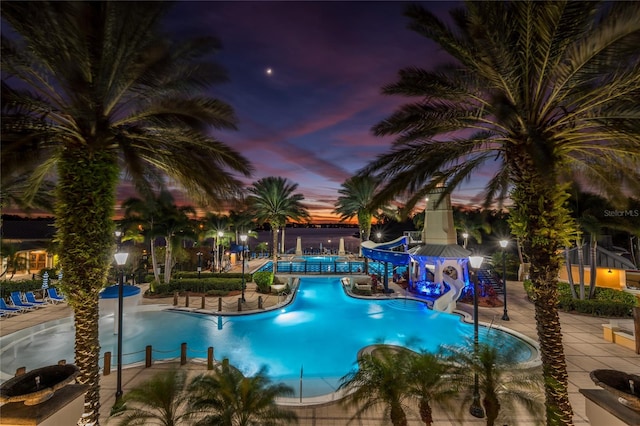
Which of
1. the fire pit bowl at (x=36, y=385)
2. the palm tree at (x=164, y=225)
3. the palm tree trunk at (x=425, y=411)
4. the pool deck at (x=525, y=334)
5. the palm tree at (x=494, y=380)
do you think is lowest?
the pool deck at (x=525, y=334)

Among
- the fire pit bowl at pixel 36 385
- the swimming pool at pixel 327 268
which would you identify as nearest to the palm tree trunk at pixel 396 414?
the fire pit bowl at pixel 36 385

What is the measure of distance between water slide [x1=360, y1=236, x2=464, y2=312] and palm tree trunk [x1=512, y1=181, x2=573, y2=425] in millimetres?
11328

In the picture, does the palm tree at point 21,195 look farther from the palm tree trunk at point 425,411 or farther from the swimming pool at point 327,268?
the swimming pool at point 327,268

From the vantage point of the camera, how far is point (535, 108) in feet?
19.5

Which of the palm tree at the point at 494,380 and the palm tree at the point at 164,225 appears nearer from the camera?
the palm tree at the point at 494,380

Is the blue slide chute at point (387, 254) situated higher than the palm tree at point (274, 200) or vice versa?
the palm tree at point (274, 200)

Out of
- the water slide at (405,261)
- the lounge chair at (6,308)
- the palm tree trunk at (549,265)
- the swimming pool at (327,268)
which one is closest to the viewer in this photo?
the palm tree trunk at (549,265)

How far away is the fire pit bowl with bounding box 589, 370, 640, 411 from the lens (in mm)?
4603

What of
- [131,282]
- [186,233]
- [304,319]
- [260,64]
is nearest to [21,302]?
[131,282]

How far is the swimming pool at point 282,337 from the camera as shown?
11.5 m

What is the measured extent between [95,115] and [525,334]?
1655 centimetres

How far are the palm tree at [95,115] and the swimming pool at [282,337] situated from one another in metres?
5.42

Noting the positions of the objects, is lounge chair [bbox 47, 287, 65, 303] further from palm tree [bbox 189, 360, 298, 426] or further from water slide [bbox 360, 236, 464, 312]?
water slide [bbox 360, 236, 464, 312]

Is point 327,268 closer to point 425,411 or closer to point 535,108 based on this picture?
point 425,411
